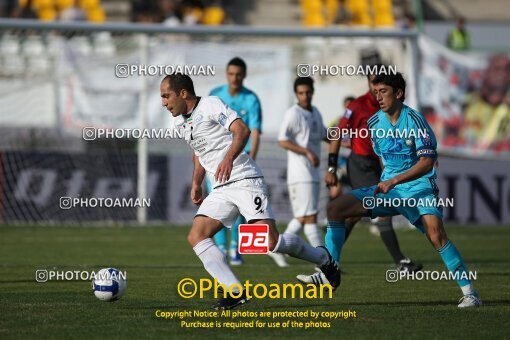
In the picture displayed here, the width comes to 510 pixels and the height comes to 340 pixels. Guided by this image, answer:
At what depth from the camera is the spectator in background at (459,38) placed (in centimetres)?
2695

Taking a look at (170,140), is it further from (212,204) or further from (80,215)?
(212,204)

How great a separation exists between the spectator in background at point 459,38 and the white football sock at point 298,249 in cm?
1759

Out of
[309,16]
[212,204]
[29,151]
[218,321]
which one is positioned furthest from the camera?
[309,16]

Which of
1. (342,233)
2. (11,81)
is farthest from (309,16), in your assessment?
(342,233)

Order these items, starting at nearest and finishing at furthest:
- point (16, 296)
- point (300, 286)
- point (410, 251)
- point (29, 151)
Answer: point (16, 296) < point (300, 286) < point (410, 251) < point (29, 151)

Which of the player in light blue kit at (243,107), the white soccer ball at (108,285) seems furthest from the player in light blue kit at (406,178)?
the player in light blue kit at (243,107)

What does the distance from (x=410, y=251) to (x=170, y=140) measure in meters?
7.19

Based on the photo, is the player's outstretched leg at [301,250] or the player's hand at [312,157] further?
the player's hand at [312,157]

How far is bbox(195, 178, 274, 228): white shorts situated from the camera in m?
9.59

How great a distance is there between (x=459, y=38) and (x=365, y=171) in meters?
14.9

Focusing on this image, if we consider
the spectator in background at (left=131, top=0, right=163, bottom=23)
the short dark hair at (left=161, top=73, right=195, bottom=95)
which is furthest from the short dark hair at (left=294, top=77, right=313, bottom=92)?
the spectator in background at (left=131, top=0, right=163, bottom=23)

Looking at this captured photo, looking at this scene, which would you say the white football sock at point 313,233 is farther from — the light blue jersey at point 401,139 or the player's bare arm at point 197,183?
the player's bare arm at point 197,183

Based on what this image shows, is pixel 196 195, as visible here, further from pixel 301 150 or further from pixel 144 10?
pixel 144 10

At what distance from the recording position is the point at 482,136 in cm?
2431
